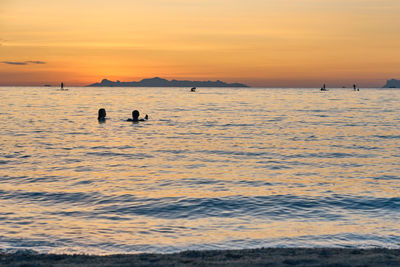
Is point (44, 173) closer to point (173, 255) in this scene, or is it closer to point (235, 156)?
point (235, 156)

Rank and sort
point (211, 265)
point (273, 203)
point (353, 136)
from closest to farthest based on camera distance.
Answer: point (211, 265)
point (273, 203)
point (353, 136)

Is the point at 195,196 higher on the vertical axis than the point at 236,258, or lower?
lower

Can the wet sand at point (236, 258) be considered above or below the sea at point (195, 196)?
above

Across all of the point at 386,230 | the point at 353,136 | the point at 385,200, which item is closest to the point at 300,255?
the point at 386,230

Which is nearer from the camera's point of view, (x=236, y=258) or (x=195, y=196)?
(x=236, y=258)

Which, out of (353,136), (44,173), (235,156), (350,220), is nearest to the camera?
(350,220)

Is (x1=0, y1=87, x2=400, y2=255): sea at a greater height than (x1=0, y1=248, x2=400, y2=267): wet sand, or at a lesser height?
lesser

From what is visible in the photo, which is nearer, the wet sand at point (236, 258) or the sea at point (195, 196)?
the wet sand at point (236, 258)

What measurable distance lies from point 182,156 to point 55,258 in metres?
16.8

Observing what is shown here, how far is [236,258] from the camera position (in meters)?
8.52

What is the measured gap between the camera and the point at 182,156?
25.3 m

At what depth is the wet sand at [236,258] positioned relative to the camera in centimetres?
808

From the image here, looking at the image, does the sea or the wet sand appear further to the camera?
the sea

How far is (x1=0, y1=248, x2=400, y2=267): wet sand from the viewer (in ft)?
26.5
